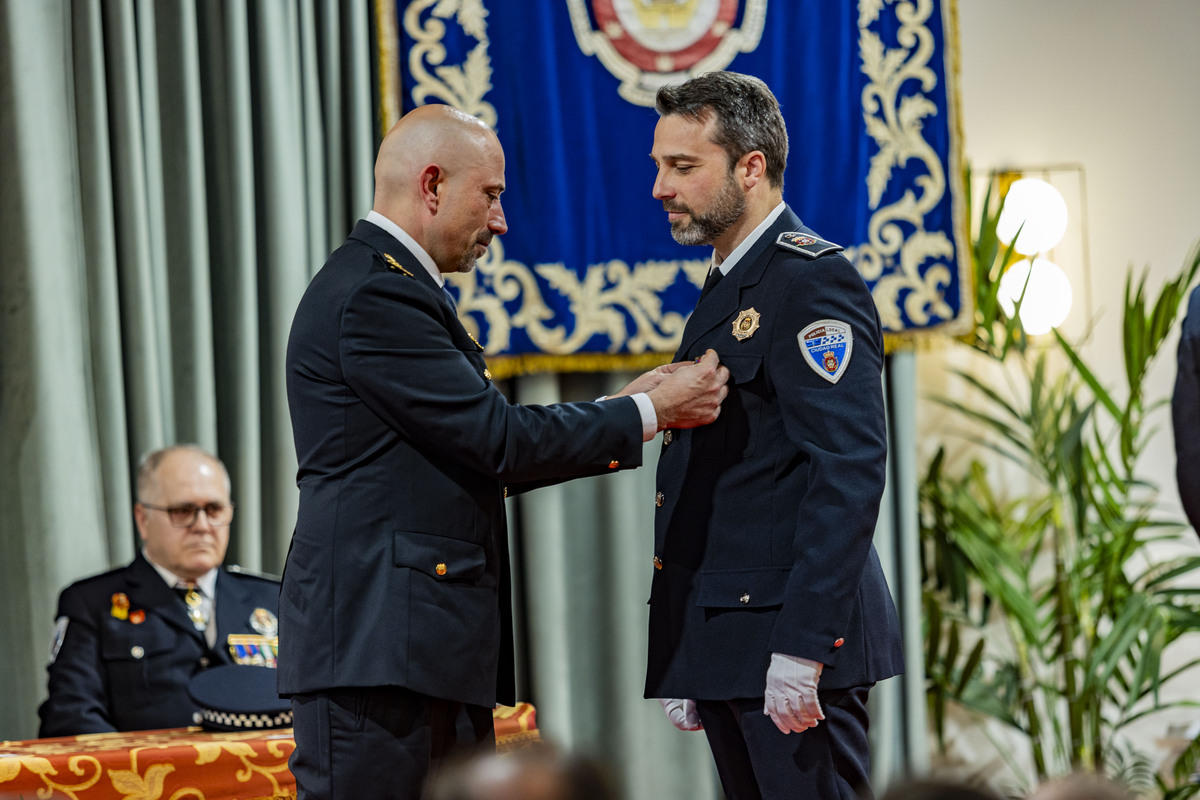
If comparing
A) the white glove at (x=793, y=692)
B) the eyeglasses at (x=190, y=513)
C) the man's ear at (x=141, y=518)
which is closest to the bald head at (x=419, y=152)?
the white glove at (x=793, y=692)

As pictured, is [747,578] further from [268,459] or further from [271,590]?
[268,459]

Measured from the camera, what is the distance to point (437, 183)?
6.43ft

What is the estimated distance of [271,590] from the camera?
3225 mm

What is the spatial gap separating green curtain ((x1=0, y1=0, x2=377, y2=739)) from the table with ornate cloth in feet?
2.62

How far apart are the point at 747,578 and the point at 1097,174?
2.84 m

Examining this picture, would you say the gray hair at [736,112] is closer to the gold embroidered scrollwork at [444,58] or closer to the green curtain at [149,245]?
the gold embroidered scrollwork at [444,58]

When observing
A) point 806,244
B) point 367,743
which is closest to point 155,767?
point 367,743

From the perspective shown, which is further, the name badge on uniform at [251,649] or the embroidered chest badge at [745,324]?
the name badge on uniform at [251,649]

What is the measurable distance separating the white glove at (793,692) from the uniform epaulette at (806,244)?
574mm

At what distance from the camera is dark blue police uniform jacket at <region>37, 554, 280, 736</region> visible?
2.93 m

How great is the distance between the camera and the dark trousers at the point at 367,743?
173 centimetres

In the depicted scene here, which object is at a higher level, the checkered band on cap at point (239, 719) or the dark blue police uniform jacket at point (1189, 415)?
the dark blue police uniform jacket at point (1189, 415)

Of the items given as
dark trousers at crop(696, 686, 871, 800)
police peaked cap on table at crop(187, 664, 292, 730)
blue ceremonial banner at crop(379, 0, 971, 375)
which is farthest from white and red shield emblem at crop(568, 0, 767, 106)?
dark trousers at crop(696, 686, 871, 800)

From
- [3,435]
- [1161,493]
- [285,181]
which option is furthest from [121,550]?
[1161,493]
